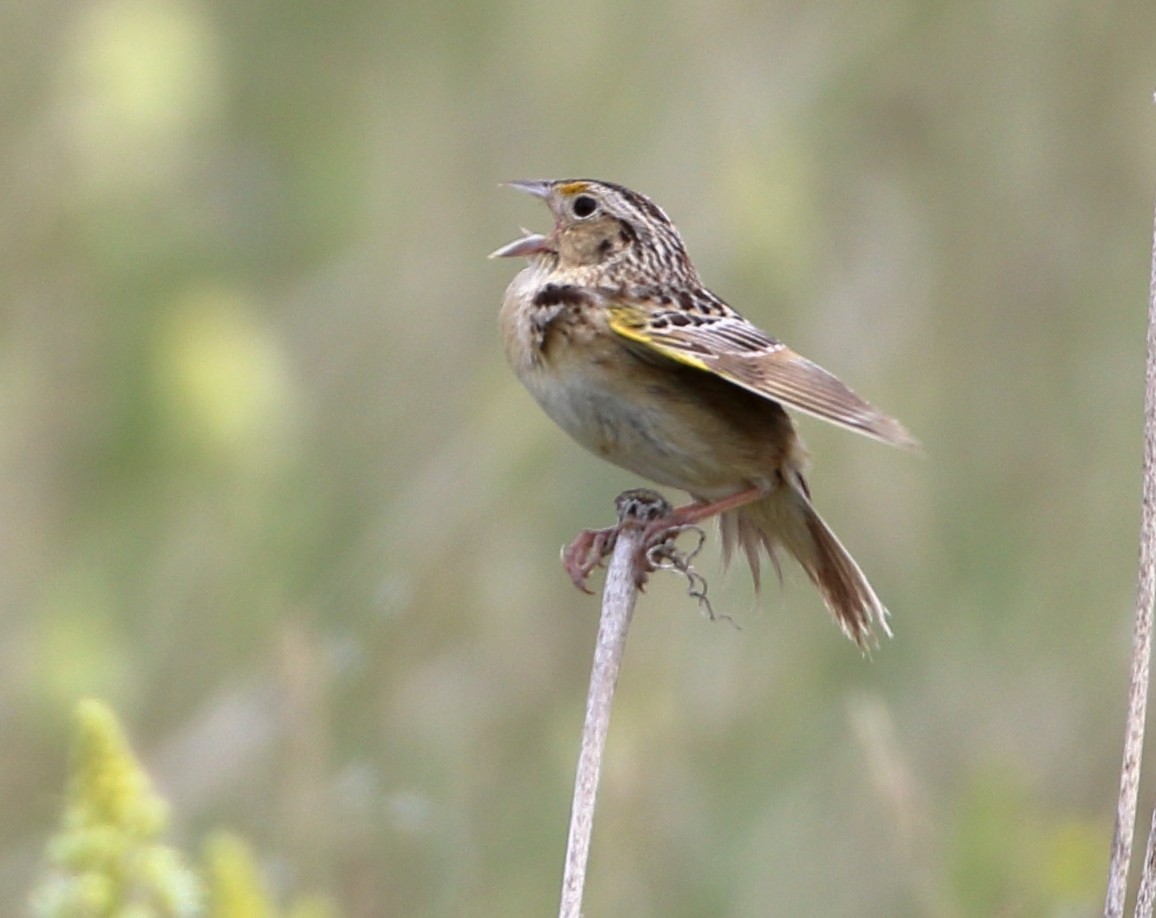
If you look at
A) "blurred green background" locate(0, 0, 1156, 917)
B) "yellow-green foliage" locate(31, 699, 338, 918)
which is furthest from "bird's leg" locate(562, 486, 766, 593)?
"yellow-green foliage" locate(31, 699, 338, 918)

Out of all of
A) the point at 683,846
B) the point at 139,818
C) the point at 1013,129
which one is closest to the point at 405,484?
the point at 683,846

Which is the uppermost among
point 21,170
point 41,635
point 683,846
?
point 21,170

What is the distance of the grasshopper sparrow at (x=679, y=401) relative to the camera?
3.86 m

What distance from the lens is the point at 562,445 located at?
472cm

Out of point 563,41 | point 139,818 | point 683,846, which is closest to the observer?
point 139,818

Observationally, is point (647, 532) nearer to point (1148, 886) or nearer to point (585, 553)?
point (585, 553)

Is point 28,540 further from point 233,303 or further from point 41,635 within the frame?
point 233,303

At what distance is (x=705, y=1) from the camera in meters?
5.16

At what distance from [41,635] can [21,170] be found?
1092 mm

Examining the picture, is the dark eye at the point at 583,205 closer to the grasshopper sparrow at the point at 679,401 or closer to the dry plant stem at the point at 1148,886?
the grasshopper sparrow at the point at 679,401

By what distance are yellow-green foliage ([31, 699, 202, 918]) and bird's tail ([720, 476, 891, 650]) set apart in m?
1.99

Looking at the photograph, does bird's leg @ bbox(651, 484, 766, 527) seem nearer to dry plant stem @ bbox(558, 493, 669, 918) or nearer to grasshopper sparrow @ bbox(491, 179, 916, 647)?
grasshopper sparrow @ bbox(491, 179, 916, 647)

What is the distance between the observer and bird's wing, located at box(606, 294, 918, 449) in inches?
129

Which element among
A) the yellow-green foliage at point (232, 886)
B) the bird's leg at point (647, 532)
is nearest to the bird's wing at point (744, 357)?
the bird's leg at point (647, 532)
